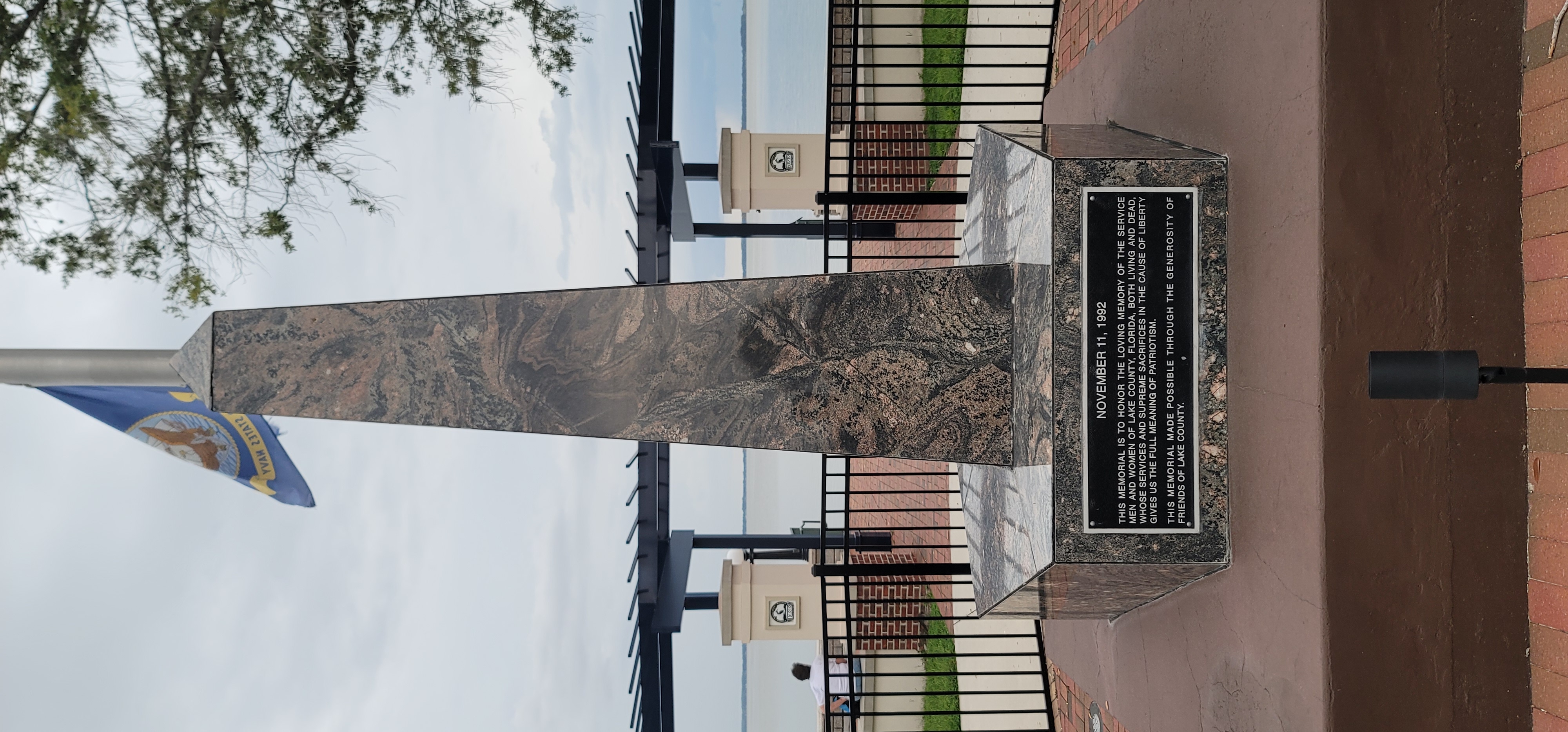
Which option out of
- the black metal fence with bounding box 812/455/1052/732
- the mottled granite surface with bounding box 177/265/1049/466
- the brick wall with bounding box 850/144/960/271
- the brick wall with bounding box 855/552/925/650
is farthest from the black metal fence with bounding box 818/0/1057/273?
the brick wall with bounding box 855/552/925/650

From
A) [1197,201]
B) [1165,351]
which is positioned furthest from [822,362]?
[1197,201]

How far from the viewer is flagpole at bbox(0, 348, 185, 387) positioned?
4.02m

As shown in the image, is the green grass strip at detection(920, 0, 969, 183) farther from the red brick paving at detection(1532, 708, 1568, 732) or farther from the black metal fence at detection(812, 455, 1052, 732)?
the red brick paving at detection(1532, 708, 1568, 732)

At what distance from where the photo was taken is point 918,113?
34.9 ft

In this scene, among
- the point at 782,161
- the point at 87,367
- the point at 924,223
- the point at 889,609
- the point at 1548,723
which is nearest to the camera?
the point at 1548,723

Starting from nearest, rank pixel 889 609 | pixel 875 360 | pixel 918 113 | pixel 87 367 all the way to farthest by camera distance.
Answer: pixel 875 360 → pixel 87 367 → pixel 889 609 → pixel 918 113

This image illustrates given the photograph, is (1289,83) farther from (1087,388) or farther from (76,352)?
(76,352)

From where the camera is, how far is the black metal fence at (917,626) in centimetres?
774

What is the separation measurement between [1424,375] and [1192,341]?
0.99 meters

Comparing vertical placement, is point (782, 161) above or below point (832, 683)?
above

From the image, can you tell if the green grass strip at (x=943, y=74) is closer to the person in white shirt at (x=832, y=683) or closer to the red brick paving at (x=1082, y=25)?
the red brick paving at (x=1082, y=25)

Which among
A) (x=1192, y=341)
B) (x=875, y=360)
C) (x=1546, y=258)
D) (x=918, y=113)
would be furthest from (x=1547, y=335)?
(x=918, y=113)

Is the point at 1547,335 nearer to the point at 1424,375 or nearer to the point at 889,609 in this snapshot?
the point at 1424,375

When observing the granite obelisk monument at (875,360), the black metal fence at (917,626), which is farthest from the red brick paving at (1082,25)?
the black metal fence at (917,626)
